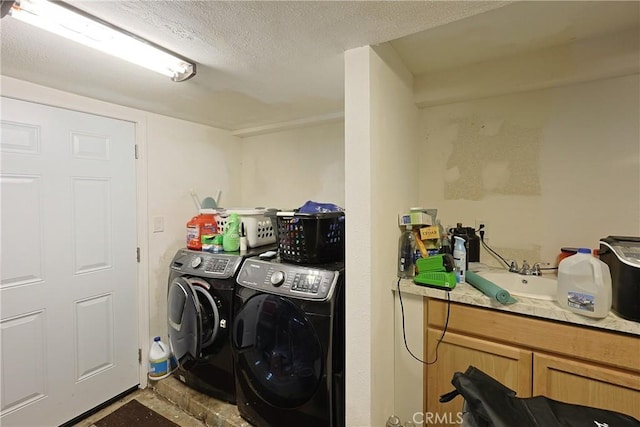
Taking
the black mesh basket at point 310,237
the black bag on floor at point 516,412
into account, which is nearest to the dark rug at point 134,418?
the black mesh basket at point 310,237

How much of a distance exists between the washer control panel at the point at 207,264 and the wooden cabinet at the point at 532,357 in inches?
43.7

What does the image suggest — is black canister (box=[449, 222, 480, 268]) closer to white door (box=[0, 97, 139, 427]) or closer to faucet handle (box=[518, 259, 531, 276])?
faucet handle (box=[518, 259, 531, 276])

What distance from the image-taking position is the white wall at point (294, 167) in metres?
2.40

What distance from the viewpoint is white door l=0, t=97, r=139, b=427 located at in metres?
1.55

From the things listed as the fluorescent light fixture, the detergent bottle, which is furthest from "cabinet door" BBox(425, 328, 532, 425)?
the fluorescent light fixture

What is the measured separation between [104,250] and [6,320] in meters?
0.55

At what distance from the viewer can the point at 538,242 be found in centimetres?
167

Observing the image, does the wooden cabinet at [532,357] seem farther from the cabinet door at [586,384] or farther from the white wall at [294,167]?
the white wall at [294,167]

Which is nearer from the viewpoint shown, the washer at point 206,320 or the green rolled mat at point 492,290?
the green rolled mat at point 492,290

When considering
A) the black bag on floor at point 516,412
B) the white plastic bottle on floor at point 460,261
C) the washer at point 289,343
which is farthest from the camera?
the white plastic bottle on floor at point 460,261

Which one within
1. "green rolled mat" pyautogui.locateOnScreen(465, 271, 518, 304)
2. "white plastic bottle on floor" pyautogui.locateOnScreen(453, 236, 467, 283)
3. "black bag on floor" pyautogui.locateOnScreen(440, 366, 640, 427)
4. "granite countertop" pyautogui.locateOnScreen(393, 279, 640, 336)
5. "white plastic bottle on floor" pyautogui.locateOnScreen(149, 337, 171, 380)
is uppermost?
"white plastic bottle on floor" pyautogui.locateOnScreen(453, 236, 467, 283)

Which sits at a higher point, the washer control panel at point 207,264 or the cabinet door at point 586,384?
the washer control panel at point 207,264

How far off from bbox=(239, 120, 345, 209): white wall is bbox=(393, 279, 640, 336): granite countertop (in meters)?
1.17

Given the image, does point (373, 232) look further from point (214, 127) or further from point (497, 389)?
point (214, 127)
